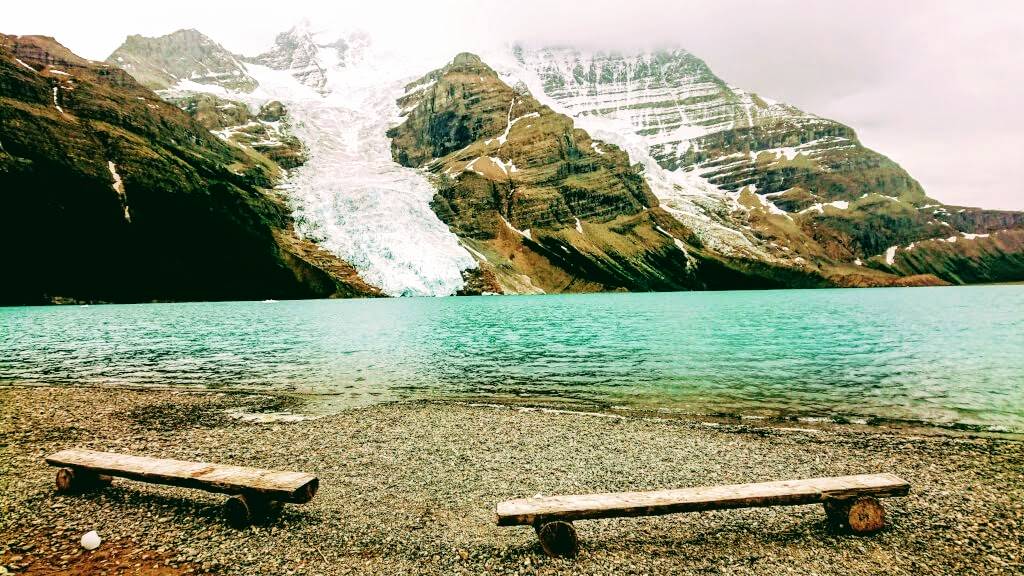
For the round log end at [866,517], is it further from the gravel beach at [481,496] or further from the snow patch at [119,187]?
the snow patch at [119,187]

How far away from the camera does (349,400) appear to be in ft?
74.3

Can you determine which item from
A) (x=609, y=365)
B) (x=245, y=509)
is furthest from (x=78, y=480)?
(x=609, y=365)

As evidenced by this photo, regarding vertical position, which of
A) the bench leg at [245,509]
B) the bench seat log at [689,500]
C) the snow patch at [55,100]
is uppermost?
the snow patch at [55,100]

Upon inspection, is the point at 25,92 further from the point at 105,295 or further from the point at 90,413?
the point at 90,413

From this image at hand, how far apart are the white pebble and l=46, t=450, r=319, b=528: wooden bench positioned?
3.98 feet

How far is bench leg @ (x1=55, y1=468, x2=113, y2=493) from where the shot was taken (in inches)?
421

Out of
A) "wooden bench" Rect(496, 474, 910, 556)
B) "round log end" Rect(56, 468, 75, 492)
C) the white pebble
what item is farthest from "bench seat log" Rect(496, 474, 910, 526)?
"round log end" Rect(56, 468, 75, 492)

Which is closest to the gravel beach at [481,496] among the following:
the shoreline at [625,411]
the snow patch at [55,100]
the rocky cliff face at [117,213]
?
the shoreline at [625,411]

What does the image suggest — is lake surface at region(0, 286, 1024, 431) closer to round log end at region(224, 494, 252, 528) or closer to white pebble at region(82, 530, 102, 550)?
round log end at region(224, 494, 252, 528)

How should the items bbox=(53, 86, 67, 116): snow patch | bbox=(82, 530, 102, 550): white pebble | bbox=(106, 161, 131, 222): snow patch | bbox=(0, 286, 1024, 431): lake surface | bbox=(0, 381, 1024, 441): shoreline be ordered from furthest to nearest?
1. bbox=(53, 86, 67, 116): snow patch
2. bbox=(106, 161, 131, 222): snow patch
3. bbox=(0, 286, 1024, 431): lake surface
4. bbox=(0, 381, 1024, 441): shoreline
5. bbox=(82, 530, 102, 550): white pebble

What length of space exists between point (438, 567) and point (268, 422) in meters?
12.6

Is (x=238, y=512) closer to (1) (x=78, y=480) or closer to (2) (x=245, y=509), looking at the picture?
(2) (x=245, y=509)

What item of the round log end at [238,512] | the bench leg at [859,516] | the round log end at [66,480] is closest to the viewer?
the bench leg at [859,516]

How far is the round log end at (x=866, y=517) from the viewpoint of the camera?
29.2 feet
